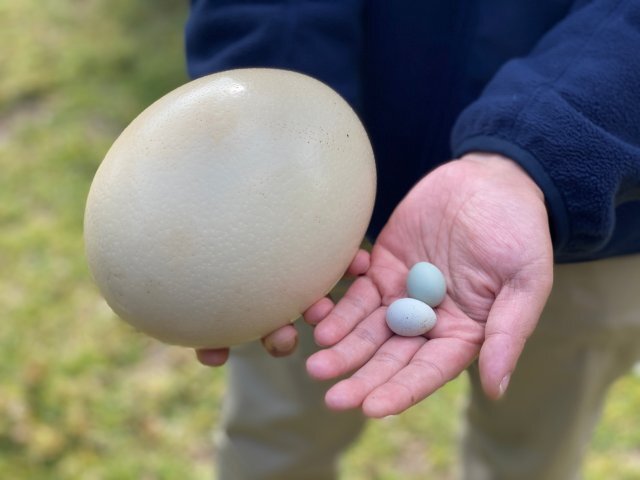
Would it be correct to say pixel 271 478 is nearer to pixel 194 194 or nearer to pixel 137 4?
pixel 194 194

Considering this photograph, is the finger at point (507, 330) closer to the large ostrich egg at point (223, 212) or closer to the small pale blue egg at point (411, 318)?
the small pale blue egg at point (411, 318)

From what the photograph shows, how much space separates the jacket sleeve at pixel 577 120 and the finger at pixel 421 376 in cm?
22

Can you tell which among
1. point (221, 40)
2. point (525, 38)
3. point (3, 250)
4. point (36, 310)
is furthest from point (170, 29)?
point (525, 38)

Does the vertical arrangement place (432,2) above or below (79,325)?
above

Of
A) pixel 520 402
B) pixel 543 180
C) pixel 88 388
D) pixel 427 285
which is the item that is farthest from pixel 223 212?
pixel 88 388

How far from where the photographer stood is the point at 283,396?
4.56ft

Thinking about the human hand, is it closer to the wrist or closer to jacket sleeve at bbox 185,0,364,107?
the wrist

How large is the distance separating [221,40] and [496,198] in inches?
19.7

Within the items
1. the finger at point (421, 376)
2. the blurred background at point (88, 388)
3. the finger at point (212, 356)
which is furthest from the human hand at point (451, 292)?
the blurred background at point (88, 388)

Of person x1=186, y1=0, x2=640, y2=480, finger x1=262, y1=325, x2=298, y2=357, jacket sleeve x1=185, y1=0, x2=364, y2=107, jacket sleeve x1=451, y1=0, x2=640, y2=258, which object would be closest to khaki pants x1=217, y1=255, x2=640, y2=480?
person x1=186, y1=0, x2=640, y2=480

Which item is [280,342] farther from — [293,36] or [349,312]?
[293,36]

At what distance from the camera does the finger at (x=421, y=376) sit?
0.92m

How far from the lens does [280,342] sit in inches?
42.3

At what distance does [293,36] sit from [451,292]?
1.45 ft
